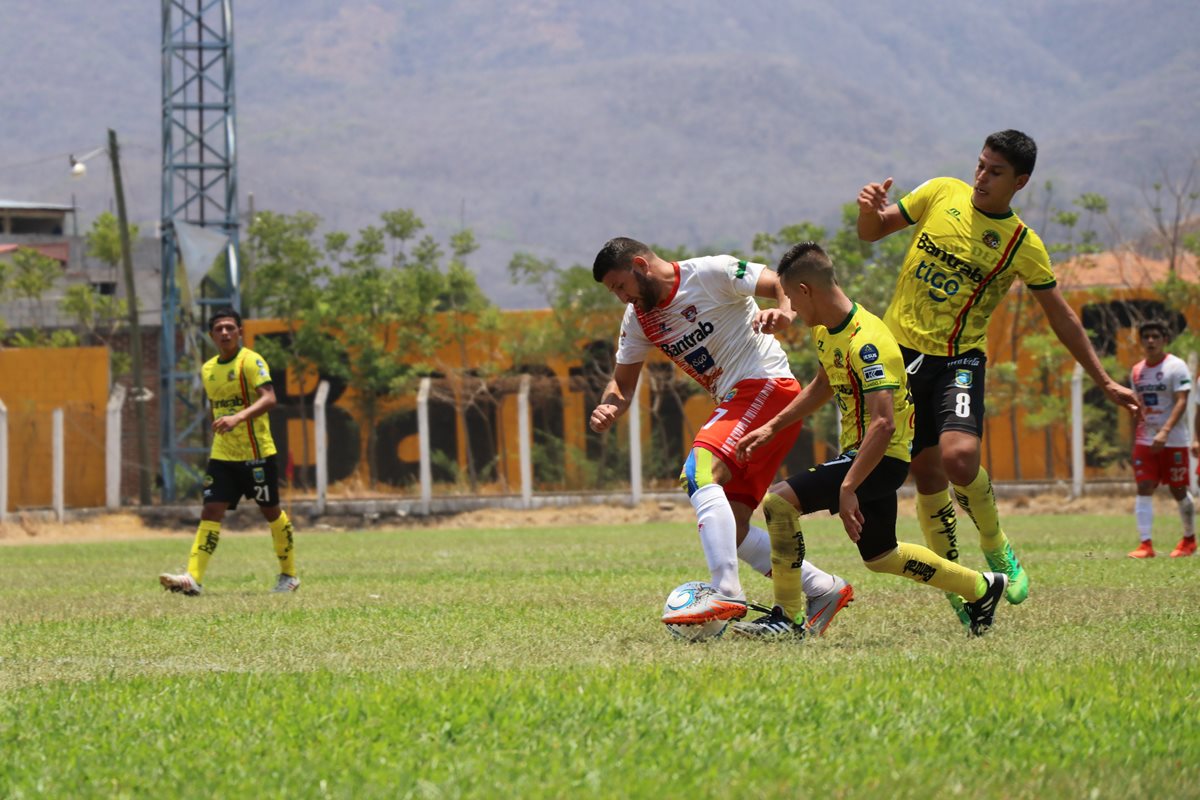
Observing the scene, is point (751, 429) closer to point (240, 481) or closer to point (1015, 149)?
point (1015, 149)

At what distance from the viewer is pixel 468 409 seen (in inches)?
1364

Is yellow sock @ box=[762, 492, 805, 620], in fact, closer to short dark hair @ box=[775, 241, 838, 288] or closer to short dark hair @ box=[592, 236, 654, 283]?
short dark hair @ box=[775, 241, 838, 288]

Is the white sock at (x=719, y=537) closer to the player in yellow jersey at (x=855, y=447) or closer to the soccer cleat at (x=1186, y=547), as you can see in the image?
the player in yellow jersey at (x=855, y=447)

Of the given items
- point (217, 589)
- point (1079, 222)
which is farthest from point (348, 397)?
point (217, 589)

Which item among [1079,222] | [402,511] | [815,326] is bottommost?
[402,511]

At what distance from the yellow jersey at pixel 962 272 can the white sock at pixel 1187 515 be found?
279 inches

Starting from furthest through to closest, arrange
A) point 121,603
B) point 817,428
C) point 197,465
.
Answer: point 197,465
point 817,428
point 121,603

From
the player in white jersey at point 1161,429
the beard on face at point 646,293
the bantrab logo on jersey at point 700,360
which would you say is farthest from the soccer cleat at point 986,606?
the player in white jersey at point 1161,429

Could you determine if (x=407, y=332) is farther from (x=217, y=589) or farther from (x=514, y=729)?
(x=514, y=729)

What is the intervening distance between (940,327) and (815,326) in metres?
0.99

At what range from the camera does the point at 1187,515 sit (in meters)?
14.5

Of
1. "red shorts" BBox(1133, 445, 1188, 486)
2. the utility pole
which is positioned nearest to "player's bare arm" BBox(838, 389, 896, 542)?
"red shorts" BBox(1133, 445, 1188, 486)

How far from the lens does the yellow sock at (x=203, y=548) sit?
1196 centimetres

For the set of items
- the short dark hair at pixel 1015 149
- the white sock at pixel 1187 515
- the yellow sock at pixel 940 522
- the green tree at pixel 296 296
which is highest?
the green tree at pixel 296 296
